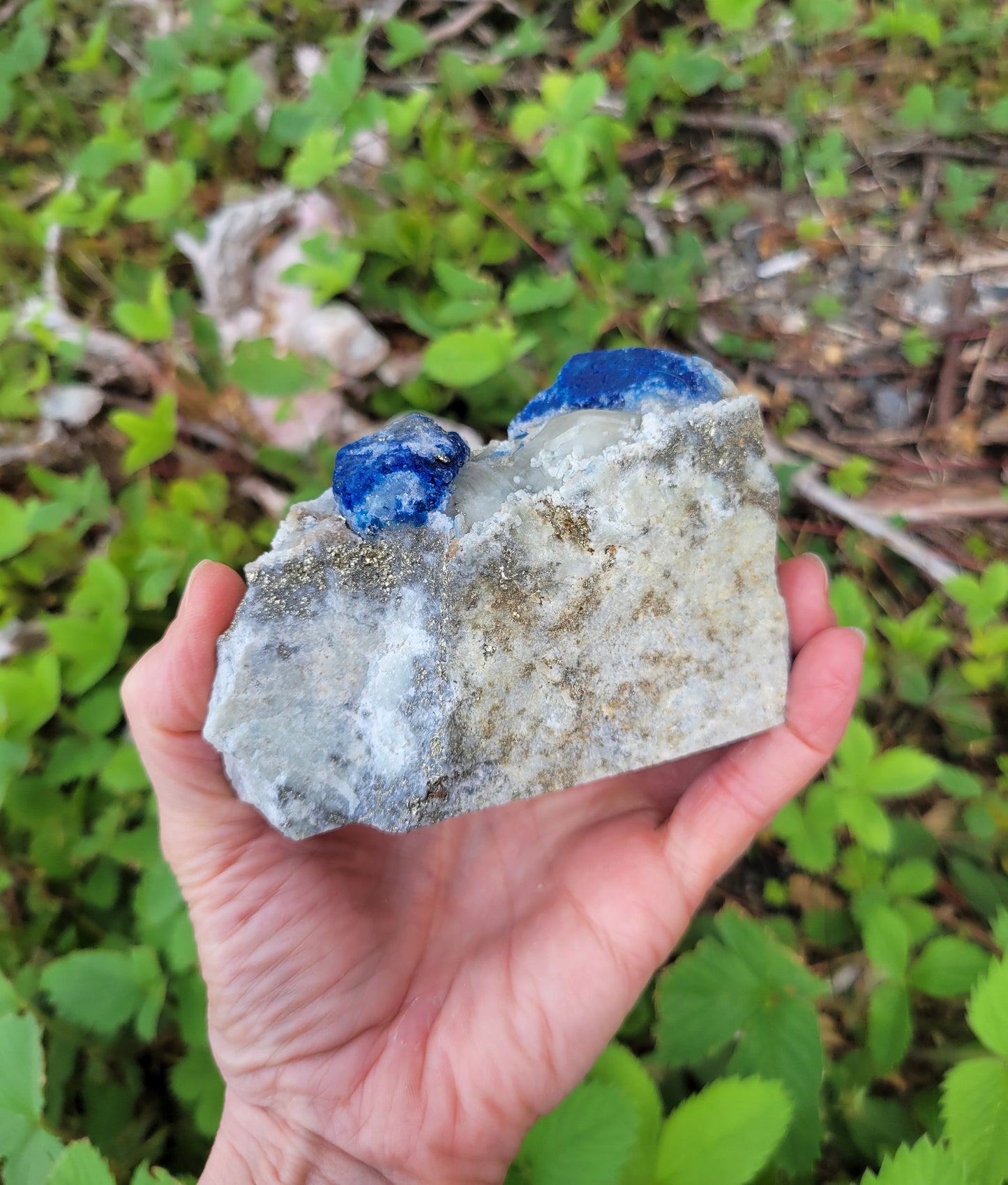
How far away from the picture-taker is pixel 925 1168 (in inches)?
46.3

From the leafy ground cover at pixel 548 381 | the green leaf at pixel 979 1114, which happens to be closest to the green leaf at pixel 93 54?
the leafy ground cover at pixel 548 381

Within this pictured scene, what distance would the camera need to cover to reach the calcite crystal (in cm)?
134

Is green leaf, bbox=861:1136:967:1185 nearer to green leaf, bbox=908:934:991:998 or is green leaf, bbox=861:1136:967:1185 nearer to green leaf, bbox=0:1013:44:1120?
green leaf, bbox=908:934:991:998

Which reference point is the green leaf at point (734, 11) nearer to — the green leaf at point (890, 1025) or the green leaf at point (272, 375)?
the green leaf at point (272, 375)

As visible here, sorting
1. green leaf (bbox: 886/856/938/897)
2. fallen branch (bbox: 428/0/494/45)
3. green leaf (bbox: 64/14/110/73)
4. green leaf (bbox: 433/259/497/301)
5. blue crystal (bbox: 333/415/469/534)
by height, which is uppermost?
green leaf (bbox: 64/14/110/73)

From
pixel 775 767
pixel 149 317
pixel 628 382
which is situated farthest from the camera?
pixel 149 317

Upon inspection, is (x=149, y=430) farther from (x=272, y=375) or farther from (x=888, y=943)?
(x=888, y=943)

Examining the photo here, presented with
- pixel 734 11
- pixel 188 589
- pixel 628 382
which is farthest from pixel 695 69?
pixel 188 589

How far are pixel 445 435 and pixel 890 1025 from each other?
1.32m

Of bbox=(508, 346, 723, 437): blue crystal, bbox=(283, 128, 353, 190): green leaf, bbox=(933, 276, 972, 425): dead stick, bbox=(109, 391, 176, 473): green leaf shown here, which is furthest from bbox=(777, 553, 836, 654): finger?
bbox=(283, 128, 353, 190): green leaf

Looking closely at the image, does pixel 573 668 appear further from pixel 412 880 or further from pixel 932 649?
pixel 932 649

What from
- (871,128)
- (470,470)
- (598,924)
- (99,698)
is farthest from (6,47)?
(598,924)

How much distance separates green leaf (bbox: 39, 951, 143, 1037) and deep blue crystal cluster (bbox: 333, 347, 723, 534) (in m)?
1.04

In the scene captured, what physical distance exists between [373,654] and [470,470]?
362 mm
